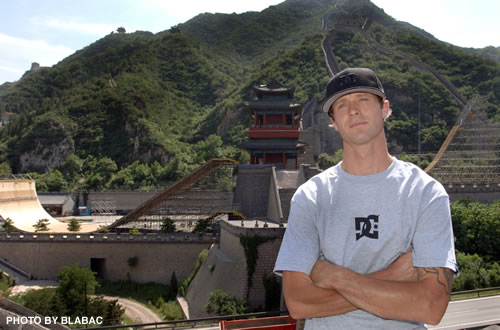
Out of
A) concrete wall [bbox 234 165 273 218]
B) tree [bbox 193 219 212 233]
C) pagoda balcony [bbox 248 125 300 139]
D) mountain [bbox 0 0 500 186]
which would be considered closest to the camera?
tree [bbox 193 219 212 233]

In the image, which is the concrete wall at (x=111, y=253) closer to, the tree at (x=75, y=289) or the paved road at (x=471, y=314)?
the tree at (x=75, y=289)

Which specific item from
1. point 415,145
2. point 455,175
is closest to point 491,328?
point 455,175

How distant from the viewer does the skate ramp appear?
39.9m

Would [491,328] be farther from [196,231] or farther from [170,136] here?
[170,136]

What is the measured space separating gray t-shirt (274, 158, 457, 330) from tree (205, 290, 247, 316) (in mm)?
20370

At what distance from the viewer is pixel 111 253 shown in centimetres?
3444

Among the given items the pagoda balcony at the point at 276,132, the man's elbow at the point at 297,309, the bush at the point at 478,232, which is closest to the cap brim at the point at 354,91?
the man's elbow at the point at 297,309

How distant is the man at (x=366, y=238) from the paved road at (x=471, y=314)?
51.4ft

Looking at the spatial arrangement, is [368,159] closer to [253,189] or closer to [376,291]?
[376,291]

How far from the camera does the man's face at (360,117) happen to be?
371cm

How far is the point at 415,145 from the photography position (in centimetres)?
6831

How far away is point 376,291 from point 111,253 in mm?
34392

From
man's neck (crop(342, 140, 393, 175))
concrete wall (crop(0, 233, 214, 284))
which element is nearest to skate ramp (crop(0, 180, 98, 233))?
concrete wall (crop(0, 233, 214, 284))

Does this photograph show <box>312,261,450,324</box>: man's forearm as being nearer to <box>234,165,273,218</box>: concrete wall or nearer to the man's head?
the man's head
